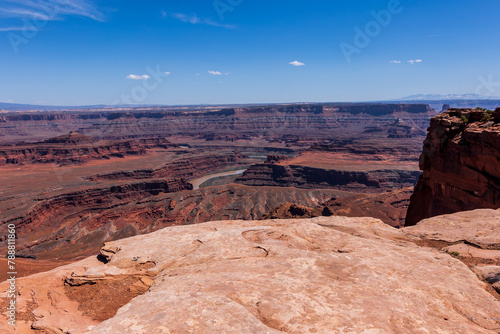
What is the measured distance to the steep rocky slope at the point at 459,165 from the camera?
54.3ft

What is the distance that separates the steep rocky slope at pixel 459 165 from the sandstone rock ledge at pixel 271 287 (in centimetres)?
1043

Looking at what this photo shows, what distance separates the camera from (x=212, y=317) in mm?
4965

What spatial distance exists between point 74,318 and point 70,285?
1.88 m

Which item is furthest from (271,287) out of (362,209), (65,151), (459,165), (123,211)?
(65,151)

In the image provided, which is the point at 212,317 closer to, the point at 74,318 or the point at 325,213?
the point at 74,318

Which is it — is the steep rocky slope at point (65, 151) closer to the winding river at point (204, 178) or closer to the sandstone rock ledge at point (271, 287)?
the winding river at point (204, 178)

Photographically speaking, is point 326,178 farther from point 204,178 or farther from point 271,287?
point 271,287

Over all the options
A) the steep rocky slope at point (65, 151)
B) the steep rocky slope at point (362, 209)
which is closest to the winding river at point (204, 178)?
the steep rocky slope at point (65, 151)

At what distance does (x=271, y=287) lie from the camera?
6.21 metres

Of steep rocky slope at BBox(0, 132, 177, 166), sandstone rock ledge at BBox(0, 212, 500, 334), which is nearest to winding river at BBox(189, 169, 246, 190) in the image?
steep rocky slope at BBox(0, 132, 177, 166)

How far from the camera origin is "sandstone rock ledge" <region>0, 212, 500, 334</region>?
5.01 m

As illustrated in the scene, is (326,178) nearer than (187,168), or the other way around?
(326,178)

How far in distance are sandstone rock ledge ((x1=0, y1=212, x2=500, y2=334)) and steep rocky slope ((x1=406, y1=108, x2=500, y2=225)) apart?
34.2ft

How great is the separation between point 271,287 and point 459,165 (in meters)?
18.4
